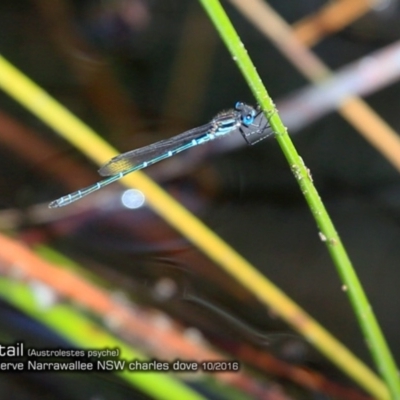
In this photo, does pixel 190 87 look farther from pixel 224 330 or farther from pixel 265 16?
pixel 224 330

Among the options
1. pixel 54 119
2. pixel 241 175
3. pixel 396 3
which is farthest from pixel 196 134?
pixel 396 3

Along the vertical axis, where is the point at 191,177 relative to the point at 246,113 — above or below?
above

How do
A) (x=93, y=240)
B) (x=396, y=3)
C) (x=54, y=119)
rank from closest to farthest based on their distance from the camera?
(x=54, y=119) < (x=93, y=240) < (x=396, y=3)

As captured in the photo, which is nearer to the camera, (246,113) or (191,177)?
(246,113)

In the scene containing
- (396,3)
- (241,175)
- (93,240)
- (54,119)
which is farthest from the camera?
(396,3)

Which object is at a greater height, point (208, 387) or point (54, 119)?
point (54, 119)

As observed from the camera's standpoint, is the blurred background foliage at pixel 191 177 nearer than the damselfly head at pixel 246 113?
No

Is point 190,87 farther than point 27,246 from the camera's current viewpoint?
Yes

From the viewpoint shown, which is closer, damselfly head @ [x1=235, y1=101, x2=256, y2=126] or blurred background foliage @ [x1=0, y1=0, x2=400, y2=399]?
damselfly head @ [x1=235, y1=101, x2=256, y2=126]
